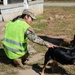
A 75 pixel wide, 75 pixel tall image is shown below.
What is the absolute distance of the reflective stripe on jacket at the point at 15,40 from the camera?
6.32 m

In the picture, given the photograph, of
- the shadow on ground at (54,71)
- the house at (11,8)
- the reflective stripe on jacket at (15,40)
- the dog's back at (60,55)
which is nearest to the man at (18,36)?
the reflective stripe on jacket at (15,40)

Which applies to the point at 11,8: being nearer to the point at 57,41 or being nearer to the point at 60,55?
the point at 57,41

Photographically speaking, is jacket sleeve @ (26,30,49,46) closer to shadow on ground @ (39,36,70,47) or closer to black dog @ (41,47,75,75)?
black dog @ (41,47,75,75)

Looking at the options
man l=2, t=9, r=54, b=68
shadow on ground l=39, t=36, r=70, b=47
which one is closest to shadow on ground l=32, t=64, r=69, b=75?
man l=2, t=9, r=54, b=68

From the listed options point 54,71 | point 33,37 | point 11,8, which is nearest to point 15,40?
point 33,37

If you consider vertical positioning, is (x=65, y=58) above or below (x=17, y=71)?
above

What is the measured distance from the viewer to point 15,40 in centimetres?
642

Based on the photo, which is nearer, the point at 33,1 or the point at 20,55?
the point at 20,55

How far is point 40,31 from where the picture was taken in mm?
10844

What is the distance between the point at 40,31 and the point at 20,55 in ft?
14.4

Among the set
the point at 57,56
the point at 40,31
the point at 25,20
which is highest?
the point at 25,20

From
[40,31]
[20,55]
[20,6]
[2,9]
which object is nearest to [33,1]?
[20,6]

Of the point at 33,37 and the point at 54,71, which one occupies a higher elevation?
the point at 33,37

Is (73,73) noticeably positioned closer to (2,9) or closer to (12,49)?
(12,49)
